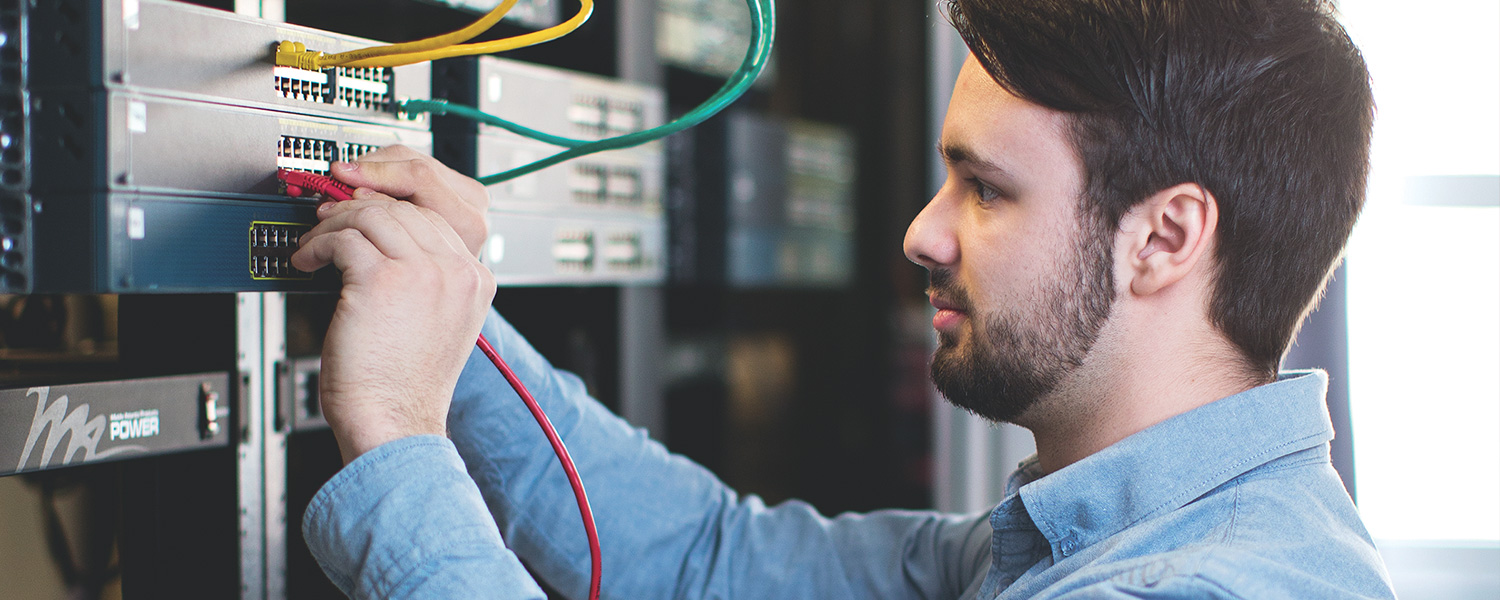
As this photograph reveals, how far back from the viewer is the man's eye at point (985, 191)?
0.93 m

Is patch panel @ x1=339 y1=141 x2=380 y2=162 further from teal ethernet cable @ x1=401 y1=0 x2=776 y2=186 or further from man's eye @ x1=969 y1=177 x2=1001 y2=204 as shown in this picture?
man's eye @ x1=969 y1=177 x2=1001 y2=204

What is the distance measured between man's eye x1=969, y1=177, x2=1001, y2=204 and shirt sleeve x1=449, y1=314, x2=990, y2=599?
1.25 ft

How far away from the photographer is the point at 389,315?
69cm

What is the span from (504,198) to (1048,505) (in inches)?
23.1

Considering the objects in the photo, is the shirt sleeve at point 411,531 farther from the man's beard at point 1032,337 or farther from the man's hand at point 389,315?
the man's beard at point 1032,337

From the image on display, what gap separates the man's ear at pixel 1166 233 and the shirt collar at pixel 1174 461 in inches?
4.6

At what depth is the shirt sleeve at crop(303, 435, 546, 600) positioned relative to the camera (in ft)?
2.24

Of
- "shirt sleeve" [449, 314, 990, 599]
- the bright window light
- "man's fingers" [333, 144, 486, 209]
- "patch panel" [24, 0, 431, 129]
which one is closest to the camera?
"patch panel" [24, 0, 431, 129]

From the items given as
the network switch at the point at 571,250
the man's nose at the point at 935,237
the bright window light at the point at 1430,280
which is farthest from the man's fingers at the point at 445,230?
the bright window light at the point at 1430,280

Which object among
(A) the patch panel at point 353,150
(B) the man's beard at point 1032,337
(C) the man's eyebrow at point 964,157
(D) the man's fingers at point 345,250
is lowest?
(B) the man's beard at point 1032,337

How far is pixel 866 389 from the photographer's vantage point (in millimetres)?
2605

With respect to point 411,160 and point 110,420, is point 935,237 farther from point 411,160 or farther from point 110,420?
point 110,420

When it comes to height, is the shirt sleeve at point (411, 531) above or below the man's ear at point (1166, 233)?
below

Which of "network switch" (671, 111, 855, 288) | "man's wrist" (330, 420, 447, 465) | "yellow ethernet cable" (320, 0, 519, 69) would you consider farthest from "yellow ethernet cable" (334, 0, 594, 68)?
"network switch" (671, 111, 855, 288)
